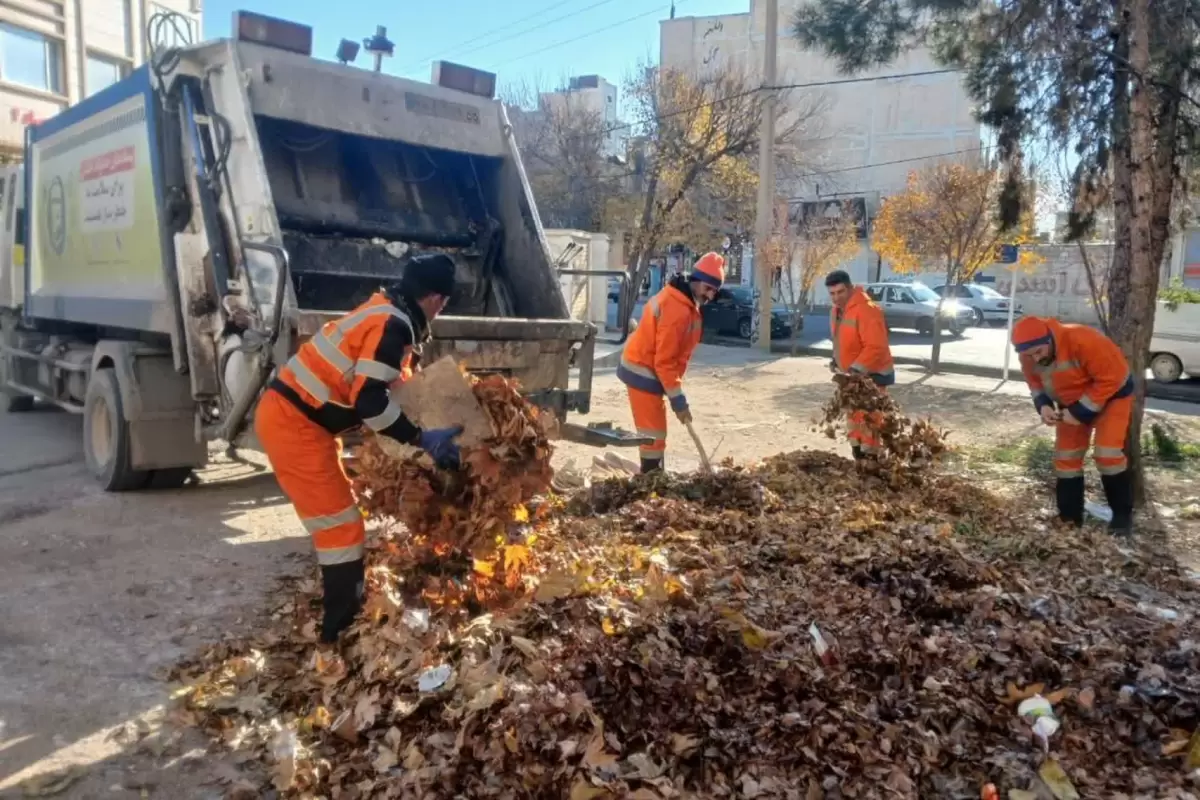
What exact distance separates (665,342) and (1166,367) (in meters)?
11.2

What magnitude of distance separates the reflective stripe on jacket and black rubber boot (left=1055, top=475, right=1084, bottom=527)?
7.38 feet

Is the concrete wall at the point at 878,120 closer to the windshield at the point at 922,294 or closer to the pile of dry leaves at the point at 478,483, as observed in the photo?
the windshield at the point at 922,294

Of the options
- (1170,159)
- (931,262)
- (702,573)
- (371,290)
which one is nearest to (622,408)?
(371,290)

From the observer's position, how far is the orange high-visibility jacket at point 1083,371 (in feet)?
16.7

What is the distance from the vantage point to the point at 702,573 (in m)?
3.80

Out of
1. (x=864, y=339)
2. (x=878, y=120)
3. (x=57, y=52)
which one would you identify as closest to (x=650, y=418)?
(x=864, y=339)

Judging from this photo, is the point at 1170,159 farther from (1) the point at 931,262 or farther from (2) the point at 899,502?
(1) the point at 931,262

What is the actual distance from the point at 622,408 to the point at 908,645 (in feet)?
23.7

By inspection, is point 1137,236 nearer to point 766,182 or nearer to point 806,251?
point 766,182

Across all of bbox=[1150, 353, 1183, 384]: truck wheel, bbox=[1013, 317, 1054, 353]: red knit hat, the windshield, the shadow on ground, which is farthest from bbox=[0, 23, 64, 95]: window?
bbox=[1150, 353, 1183, 384]: truck wheel

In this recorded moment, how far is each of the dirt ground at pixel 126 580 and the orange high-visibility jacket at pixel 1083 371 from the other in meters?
1.06

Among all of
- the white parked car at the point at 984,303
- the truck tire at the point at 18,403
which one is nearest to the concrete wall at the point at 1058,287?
the white parked car at the point at 984,303

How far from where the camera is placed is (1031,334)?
5.02 metres

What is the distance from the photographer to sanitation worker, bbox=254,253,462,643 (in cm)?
331
